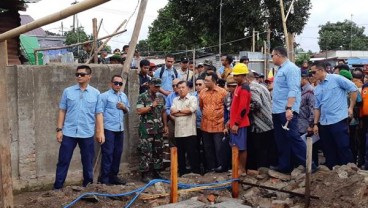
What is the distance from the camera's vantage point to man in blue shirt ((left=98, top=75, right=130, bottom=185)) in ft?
23.7

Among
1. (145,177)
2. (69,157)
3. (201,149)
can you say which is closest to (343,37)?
(201,149)

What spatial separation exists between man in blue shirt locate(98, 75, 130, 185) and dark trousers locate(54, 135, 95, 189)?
2.13 feet

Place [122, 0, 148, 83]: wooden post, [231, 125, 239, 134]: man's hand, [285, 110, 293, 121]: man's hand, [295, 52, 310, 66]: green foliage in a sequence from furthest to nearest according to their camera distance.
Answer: [295, 52, 310, 66]: green foliage < [122, 0, 148, 83]: wooden post < [231, 125, 239, 134]: man's hand < [285, 110, 293, 121]: man's hand

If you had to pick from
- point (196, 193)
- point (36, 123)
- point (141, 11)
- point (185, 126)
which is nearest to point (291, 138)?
point (196, 193)

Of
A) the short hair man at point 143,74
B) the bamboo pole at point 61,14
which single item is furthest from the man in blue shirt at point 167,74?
the bamboo pole at point 61,14

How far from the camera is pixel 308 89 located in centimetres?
735

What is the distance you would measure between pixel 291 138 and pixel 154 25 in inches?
1527

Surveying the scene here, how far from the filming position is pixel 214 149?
7.73m

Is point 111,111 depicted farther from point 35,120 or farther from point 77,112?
point 35,120

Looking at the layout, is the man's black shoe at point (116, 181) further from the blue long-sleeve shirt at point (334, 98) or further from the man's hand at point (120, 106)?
the blue long-sleeve shirt at point (334, 98)

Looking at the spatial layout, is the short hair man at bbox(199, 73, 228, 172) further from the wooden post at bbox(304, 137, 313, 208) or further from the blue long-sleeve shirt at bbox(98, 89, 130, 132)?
the wooden post at bbox(304, 137, 313, 208)

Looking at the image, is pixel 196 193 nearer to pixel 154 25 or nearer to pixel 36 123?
pixel 36 123

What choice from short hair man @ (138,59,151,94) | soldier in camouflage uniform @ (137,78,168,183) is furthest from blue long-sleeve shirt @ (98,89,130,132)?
short hair man @ (138,59,151,94)

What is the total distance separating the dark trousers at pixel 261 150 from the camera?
22.5 ft
